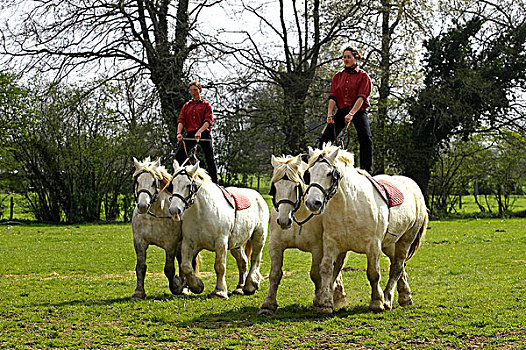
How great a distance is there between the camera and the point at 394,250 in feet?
25.3

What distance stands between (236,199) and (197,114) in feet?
5.37

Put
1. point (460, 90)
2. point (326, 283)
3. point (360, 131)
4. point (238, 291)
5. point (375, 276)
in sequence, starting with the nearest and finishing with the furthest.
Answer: point (326, 283)
point (375, 276)
point (360, 131)
point (238, 291)
point (460, 90)

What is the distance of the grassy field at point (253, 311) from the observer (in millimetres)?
5734

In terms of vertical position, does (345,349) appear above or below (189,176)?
below

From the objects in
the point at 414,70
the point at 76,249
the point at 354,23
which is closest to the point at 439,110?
the point at 414,70

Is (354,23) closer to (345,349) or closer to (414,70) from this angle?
(414,70)

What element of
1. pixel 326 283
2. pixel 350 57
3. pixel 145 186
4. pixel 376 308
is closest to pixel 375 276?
pixel 376 308

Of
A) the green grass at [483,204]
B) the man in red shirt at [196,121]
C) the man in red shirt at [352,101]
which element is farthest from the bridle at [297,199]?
the green grass at [483,204]

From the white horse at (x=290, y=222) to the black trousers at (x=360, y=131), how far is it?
1.21 metres

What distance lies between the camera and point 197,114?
960 centimetres

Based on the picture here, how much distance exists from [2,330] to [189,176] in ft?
9.34

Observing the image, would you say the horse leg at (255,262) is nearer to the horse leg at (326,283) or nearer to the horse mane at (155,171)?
the horse mane at (155,171)

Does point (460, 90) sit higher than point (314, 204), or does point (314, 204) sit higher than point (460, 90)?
point (460, 90)

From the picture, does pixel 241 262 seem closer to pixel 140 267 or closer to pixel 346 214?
pixel 140 267
